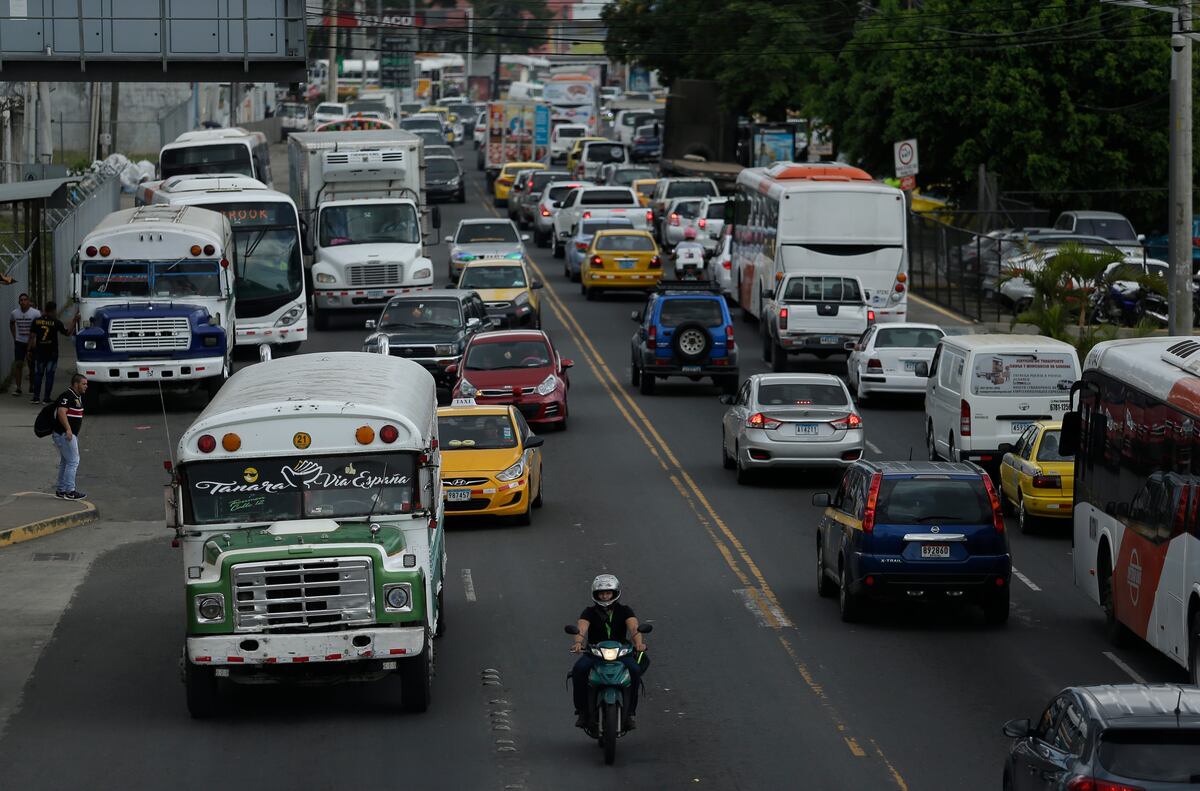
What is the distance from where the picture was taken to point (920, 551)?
61.0 feet

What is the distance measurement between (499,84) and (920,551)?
170m

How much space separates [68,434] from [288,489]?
11.7m

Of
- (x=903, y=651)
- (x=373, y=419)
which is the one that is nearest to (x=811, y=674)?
(x=903, y=651)

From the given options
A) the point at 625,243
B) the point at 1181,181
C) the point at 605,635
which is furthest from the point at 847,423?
the point at 625,243

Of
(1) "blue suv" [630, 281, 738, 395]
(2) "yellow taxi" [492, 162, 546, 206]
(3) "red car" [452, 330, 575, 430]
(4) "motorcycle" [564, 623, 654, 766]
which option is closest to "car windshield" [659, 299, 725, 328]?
(1) "blue suv" [630, 281, 738, 395]

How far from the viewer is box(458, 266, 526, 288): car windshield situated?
141ft

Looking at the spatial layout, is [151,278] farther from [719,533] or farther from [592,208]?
[592,208]

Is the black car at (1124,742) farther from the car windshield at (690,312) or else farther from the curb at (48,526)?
the car windshield at (690,312)

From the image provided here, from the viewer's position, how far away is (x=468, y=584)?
2144 centimetres

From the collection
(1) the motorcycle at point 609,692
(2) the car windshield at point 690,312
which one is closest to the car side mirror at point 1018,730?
(1) the motorcycle at point 609,692

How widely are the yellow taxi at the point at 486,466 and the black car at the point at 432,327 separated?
8935mm

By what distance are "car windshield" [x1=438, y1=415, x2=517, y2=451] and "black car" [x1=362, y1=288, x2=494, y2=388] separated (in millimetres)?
8776

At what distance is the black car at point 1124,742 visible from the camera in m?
9.80

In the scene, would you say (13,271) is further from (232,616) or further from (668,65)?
(668,65)
